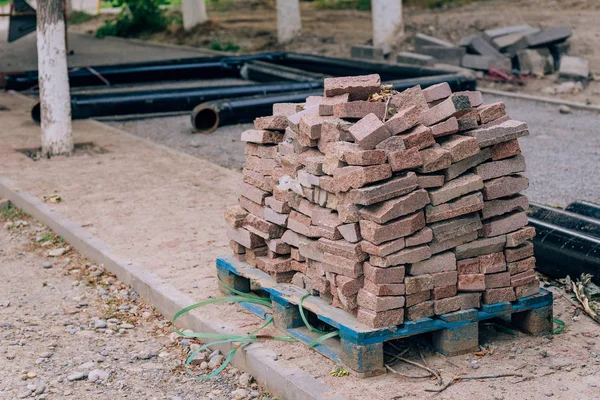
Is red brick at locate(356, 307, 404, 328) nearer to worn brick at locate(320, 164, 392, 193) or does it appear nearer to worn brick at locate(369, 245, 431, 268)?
worn brick at locate(369, 245, 431, 268)

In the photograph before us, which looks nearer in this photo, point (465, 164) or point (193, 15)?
point (465, 164)

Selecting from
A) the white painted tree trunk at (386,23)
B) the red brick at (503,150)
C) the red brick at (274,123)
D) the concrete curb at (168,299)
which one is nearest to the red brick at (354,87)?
the red brick at (274,123)

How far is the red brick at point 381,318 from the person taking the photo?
468 centimetres

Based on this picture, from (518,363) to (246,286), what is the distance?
187cm

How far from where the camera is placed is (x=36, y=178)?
9641mm

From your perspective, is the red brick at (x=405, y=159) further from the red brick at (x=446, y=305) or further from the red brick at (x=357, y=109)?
the red brick at (x=446, y=305)

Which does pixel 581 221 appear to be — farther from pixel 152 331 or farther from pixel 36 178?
pixel 36 178

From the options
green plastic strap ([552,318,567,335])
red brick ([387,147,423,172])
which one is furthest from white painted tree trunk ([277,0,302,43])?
red brick ([387,147,423,172])

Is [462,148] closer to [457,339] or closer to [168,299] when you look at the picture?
[457,339]

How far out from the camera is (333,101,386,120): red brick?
5.02m

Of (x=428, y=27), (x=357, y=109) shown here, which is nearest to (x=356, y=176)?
(x=357, y=109)

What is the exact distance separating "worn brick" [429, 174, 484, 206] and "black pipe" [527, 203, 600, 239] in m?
1.71

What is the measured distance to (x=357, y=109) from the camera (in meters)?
5.02

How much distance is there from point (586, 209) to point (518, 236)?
215 centimetres
